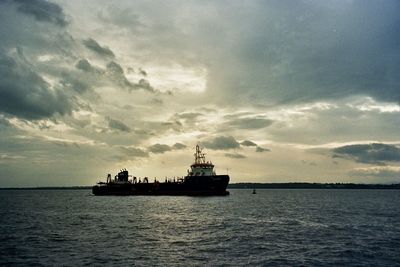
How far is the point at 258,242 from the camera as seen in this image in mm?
35938

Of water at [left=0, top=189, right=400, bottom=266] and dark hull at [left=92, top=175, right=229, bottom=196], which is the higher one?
dark hull at [left=92, top=175, right=229, bottom=196]

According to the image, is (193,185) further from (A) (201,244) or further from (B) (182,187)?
(A) (201,244)

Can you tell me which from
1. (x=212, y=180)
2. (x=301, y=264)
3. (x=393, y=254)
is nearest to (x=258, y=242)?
(x=301, y=264)

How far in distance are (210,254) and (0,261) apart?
1605cm

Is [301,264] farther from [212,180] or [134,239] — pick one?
[212,180]

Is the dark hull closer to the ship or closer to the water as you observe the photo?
the ship

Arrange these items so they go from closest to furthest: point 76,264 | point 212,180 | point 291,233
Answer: point 76,264
point 291,233
point 212,180

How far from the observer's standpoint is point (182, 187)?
11625cm

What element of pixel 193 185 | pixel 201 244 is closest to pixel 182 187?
pixel 193 185

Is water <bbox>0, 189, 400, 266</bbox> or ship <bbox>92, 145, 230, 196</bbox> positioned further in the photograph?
ship <bbox>92, 145, 230, 196</bbox>

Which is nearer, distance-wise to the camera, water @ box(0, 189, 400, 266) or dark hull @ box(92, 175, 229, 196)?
water @ box(0, 189, 400, 266)

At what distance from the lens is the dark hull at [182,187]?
364ft

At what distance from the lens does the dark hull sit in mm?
111000

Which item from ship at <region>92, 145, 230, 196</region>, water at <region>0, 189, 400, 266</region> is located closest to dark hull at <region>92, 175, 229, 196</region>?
ship at <region>92, 145, 230, 196</region>
